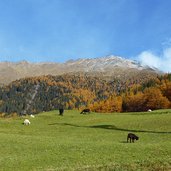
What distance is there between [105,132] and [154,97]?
384ft

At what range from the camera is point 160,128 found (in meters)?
56.8

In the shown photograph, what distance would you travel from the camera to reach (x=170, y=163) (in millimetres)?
27234

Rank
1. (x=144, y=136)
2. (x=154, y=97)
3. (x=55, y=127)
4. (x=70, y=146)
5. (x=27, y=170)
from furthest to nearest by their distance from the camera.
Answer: (x=154, y=97)
(x=55, y=127)
(x=144, y=136)
(x=70, y=146)
(x=27, y=170)

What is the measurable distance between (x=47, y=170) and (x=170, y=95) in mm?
152986

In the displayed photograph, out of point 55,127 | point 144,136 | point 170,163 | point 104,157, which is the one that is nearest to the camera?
point 170,163

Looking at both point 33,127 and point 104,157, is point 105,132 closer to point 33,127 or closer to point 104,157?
point 33,127

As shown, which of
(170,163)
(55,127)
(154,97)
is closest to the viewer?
Result: (170,163)

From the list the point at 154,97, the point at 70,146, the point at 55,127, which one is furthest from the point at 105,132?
the point at 154,97

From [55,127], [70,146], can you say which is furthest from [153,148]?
[55,127]

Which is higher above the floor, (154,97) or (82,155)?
(154,97)

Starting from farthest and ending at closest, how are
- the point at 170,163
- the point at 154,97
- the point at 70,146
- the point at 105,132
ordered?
the point at 154,97 → the point at 105,132 → the point at 70,146 → the point at 170,163

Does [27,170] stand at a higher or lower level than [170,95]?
lower

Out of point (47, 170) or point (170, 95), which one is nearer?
point (47, 170)

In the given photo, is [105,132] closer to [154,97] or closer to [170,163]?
[170,163]
